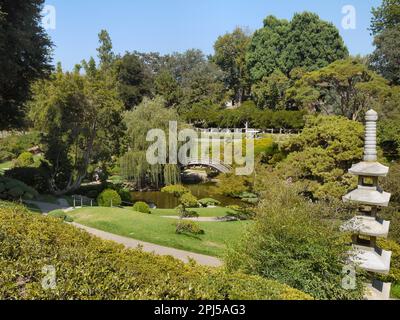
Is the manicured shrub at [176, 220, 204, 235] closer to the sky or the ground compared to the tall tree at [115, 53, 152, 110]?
closer to the ground

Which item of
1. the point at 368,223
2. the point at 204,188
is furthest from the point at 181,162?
the point at 368,223

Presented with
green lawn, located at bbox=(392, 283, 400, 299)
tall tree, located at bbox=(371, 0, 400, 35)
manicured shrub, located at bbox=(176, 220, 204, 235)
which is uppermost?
tall tree, located at bbox=(371, 0, 400, 35)

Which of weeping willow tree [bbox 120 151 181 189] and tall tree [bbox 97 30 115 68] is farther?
tall tree [bbox 97 30 115 68]

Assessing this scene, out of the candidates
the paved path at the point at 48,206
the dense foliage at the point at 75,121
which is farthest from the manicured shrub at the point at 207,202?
the paved path at the point at 48,206

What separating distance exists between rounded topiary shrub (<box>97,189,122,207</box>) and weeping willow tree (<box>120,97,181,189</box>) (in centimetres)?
745

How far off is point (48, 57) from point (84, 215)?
28.5 ft

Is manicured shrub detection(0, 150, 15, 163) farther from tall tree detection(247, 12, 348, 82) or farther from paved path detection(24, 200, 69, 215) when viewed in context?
tall tree detection(247, 12, 348, 82)

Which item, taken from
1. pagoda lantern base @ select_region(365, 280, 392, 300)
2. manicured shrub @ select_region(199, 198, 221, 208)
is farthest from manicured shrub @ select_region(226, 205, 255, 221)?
pagoda lantern base @ select_region(365, 280, 392, 300)

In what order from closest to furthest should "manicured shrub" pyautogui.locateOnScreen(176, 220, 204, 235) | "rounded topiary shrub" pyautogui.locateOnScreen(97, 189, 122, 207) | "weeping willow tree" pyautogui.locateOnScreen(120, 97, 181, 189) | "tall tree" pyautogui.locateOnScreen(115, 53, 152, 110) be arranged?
"manicured shrub" pyautogui.locateOnScreen(176, 220, 204, 235), "rounded topiary shrub" pyautogui.locateOnScreen(97, 189, 122, 207), "weeping willow tree" pyautogui.locateOnScreen(120, 97, 181, 189), "tall tree" pyautogui.locateOnScreen(115, 53, 152, 110)

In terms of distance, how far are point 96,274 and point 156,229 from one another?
11632 mm

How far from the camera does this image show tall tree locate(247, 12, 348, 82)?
2290 inches

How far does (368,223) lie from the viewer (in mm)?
12070

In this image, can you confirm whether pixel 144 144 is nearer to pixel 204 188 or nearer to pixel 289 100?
pixel 204 188
